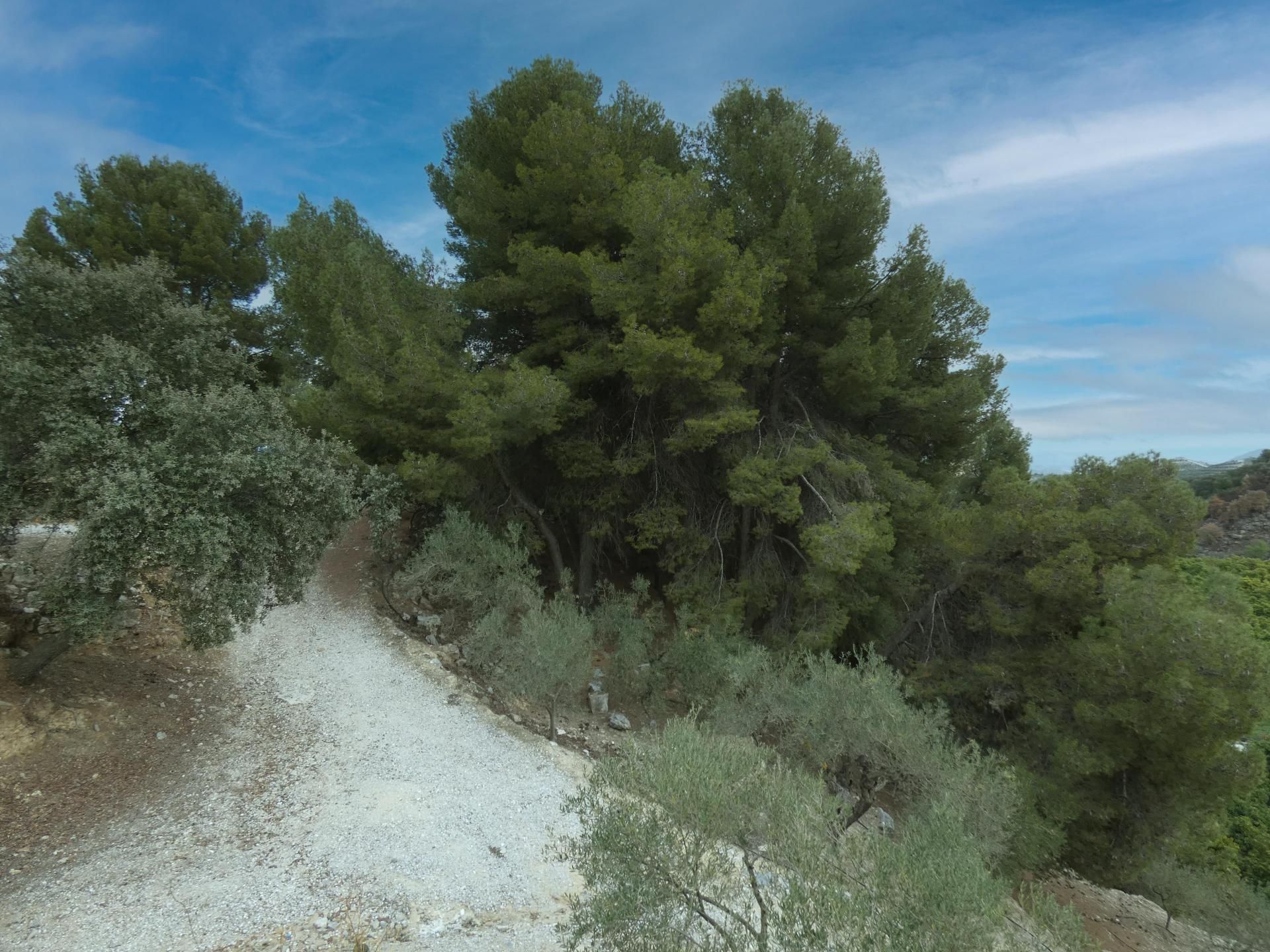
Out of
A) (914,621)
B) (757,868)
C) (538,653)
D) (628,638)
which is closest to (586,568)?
(628,638)

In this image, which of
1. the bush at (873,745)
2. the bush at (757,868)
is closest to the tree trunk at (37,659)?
the bush at (757,868)

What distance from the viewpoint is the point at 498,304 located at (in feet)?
44.5

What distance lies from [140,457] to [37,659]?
3.43 meters

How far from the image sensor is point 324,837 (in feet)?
21.5

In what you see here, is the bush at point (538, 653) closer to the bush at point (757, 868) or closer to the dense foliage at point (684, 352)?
the dense foliage at point (684, 352)

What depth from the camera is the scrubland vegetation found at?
5.44 meters

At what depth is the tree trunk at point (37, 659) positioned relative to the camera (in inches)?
295

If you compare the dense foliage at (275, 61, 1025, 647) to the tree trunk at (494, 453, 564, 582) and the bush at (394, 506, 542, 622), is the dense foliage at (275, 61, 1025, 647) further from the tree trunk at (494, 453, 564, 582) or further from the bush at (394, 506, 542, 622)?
the bush at (394, 506, 542, 622)

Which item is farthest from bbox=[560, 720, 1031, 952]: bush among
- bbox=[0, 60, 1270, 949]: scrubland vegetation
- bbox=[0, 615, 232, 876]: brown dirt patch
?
bbox=[0, 615, 232, 876]: brown dirt patch

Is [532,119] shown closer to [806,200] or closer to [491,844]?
[806,200]

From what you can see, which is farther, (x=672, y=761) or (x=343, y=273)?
(x=343, y=273)

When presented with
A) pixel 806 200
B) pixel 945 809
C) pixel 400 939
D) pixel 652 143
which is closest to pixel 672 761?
pixel 945 809

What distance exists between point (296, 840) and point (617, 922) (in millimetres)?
4237

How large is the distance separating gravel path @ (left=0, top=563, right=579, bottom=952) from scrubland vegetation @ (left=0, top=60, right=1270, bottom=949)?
1.60 m
